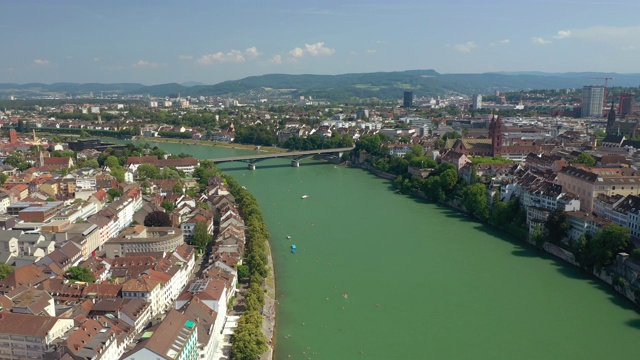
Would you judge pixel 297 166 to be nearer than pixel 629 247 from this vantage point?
No

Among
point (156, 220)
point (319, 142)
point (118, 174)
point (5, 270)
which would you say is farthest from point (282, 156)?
point (5, 270)

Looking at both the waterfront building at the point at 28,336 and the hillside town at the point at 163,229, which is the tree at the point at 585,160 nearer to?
the hillside town at the point at 163,229

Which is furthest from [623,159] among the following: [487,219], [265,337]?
[265,337]

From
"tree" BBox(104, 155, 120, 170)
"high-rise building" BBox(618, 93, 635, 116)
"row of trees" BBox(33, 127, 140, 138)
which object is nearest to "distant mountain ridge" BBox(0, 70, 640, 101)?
"high-rise building" BBox(618, 93, 635, 116)

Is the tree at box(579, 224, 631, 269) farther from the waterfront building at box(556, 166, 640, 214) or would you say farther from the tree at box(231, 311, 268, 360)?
the tree at box(231, 311, 268, 360)

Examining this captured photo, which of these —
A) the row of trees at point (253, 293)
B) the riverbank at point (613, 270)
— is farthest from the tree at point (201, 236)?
the riverbank at point (613, 270)

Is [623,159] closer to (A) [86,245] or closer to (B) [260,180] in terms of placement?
(B) [260,180]
